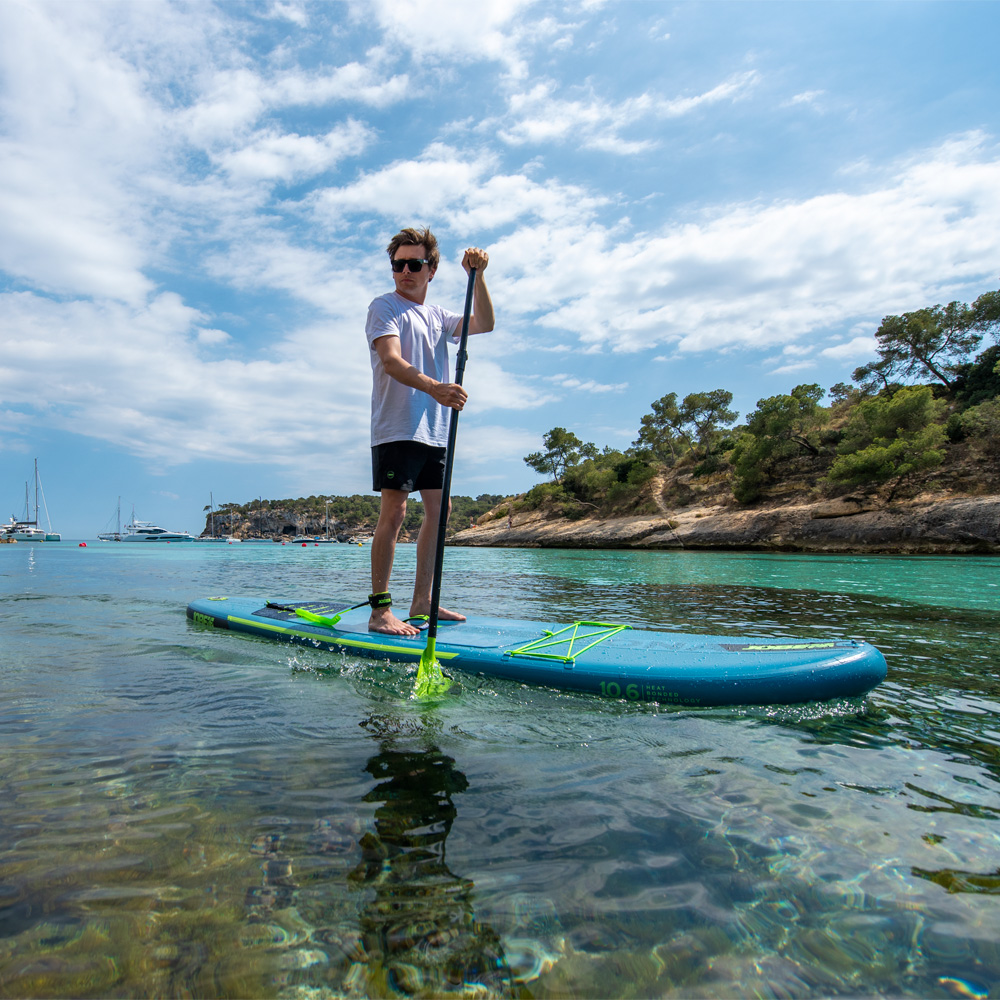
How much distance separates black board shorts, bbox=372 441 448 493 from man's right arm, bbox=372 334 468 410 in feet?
1.65

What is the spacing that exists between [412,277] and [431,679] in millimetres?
3274

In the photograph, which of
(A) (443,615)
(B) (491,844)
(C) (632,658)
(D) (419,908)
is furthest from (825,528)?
(D) (419,908)

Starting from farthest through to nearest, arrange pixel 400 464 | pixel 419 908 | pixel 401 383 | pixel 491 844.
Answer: pixel 400 464
pixel 401 383
pixel 491 844
pixel 419 908

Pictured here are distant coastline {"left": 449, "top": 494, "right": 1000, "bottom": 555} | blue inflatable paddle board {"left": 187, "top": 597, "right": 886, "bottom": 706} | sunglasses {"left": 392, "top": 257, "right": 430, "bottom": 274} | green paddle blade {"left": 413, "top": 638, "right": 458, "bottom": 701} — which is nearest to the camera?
blue inflatable paddle board {"left": 187, "top": 597, "right": 886, "bottom": 706}

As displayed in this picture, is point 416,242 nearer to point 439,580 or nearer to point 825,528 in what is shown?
point 439,580

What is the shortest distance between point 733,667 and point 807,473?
45289mm

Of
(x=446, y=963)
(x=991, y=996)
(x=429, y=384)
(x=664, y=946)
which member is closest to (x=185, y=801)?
(x=446, y=963)

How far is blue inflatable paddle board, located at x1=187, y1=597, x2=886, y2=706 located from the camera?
3062 millimetres

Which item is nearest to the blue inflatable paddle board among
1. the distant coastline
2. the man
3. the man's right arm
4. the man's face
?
the man

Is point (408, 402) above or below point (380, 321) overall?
below

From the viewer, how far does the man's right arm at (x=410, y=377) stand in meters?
3.79

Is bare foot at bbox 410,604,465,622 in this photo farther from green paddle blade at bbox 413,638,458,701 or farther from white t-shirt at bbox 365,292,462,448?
white t-shirt at bbox 365,292,462,448

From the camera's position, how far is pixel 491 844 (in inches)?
70.6

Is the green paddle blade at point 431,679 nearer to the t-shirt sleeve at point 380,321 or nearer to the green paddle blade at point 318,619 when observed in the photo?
the green paddle blade at point 318,619
